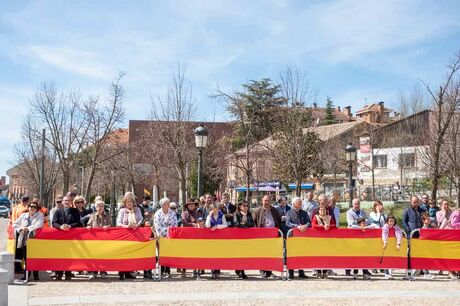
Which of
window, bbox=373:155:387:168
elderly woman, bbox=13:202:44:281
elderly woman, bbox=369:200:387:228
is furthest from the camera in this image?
window, bbox=373:155:387:168

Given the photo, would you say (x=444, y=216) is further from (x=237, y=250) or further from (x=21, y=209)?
(x=21, y=209)

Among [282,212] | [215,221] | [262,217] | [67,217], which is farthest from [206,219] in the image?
[67,217]

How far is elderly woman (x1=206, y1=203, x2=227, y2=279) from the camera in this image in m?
13.4

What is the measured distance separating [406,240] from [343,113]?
111m

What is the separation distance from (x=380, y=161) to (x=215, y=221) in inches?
1709

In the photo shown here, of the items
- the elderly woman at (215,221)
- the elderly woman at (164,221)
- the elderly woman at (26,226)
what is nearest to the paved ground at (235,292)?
the elderly woman at (215,221)

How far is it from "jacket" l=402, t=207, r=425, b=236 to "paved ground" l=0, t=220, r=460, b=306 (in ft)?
5.07

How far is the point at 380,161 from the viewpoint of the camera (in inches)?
2135

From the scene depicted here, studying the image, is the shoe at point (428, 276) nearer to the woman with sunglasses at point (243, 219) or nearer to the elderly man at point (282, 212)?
the elderly man at point (282, 212)

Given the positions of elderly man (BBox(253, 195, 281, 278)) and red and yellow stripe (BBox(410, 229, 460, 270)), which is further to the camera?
elderly man (BBox(253, 195, 281, 278))

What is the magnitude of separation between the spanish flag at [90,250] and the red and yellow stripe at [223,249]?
54cm

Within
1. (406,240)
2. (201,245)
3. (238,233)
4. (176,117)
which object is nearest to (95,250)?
(201,245)

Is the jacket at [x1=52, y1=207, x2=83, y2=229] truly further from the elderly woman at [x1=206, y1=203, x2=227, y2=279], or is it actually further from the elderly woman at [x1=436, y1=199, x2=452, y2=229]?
the elderly woman at [x1=436, y1=199, x2=452, y2=229]

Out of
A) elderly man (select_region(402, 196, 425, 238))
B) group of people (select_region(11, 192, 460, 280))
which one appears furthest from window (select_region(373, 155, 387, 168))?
elderly man (select_region(402, 196, 425, 238))
